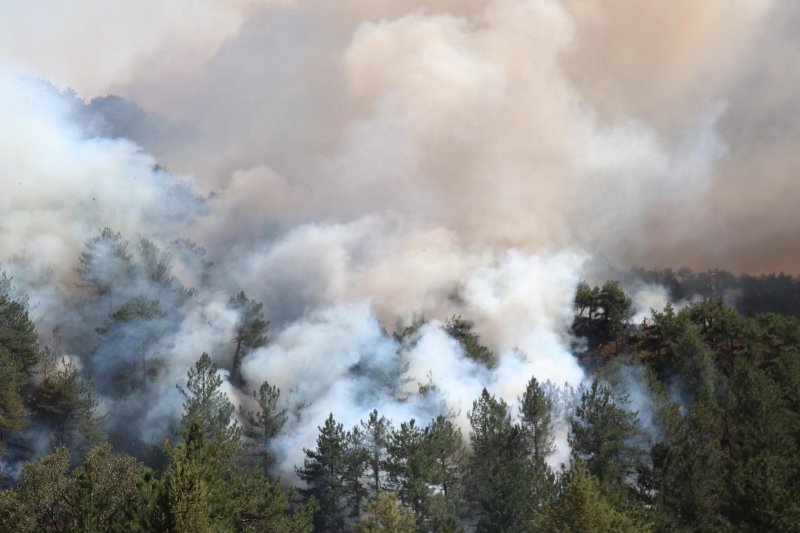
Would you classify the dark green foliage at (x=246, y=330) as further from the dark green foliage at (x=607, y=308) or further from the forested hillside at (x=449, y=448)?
the dark green foliage at (x=607, y=308)

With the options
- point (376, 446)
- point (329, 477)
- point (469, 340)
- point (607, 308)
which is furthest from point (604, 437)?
point (607, 308)

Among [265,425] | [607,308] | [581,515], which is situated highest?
[607,308]

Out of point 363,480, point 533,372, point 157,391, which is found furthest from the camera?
point 157,391

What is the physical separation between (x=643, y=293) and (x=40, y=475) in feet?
313

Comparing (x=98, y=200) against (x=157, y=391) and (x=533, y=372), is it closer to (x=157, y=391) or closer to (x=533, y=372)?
(x=157, y=391)

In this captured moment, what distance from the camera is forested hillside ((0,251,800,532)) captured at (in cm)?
3244

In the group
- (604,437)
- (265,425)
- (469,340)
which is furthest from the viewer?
(469,340)

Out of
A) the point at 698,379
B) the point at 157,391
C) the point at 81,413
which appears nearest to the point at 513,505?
the point at 698,379

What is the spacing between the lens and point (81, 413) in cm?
6091

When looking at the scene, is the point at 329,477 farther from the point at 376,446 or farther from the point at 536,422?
the point at 536,422

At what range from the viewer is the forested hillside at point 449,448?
32438mm

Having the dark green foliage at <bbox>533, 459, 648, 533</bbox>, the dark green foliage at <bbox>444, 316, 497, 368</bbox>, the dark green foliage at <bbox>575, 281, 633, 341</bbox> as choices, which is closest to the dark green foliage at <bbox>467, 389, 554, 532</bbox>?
the dark green foliage at <bbox>533, 459, 648, 533</bbox>

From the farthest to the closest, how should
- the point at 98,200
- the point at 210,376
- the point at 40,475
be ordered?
the point at 98,200 → the point at 210,376 → the point at 40,475

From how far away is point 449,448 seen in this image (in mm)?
49750
